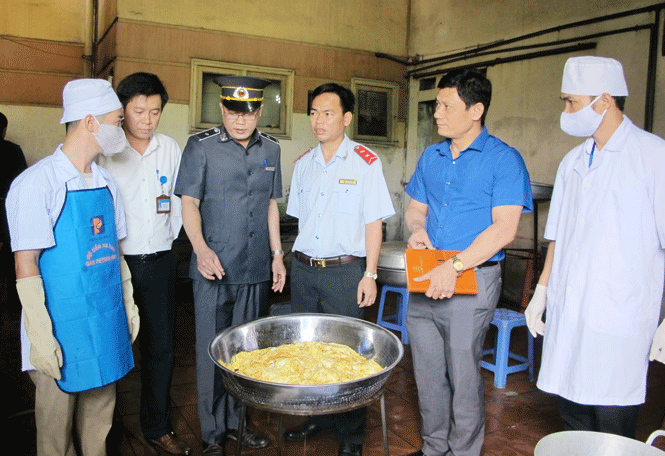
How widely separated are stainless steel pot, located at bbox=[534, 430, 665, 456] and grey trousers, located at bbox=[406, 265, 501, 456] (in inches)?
Answer: 35.0

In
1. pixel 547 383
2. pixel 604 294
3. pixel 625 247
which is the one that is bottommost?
pixel 547 383

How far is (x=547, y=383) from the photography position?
97.0 inches

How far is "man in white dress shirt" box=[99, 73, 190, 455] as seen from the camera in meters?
2.72

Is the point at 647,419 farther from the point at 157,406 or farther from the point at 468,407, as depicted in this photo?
the point at 157,406

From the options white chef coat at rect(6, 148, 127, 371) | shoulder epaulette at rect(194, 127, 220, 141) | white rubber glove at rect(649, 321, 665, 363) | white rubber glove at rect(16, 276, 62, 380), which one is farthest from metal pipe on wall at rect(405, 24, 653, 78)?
white rubber glove at rect(16, 276, 62, 380)

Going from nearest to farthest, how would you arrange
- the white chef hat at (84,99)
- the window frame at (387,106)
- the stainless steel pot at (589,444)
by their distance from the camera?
1. the stainless steel pot at (589,444)
2. the white chef hat at (84,99)
3. the window frame at (387,106)

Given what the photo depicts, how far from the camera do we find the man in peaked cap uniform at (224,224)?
2.82 meters

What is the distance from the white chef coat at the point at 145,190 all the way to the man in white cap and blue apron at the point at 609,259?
6.49 ft

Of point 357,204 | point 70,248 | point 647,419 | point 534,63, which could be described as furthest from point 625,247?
point 534,63

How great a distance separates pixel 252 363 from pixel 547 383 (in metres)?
1.33

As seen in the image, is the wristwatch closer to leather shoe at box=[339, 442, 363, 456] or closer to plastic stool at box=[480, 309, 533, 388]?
leather shoe at box=[339, 442, 363, 456]

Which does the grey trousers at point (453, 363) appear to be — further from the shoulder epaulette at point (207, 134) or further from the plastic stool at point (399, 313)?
the plastic stool at point (399, 313)

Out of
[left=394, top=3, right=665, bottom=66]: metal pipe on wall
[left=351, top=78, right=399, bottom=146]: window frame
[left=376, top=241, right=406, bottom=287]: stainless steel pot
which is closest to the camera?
[left=376, top=241, right=406, bottom=287]: stainless steel pot

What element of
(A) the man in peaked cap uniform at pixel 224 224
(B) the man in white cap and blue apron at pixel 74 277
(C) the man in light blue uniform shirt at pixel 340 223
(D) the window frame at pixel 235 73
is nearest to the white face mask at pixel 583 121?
(C) the man in light blue uniform shirt at pixel 340 223
